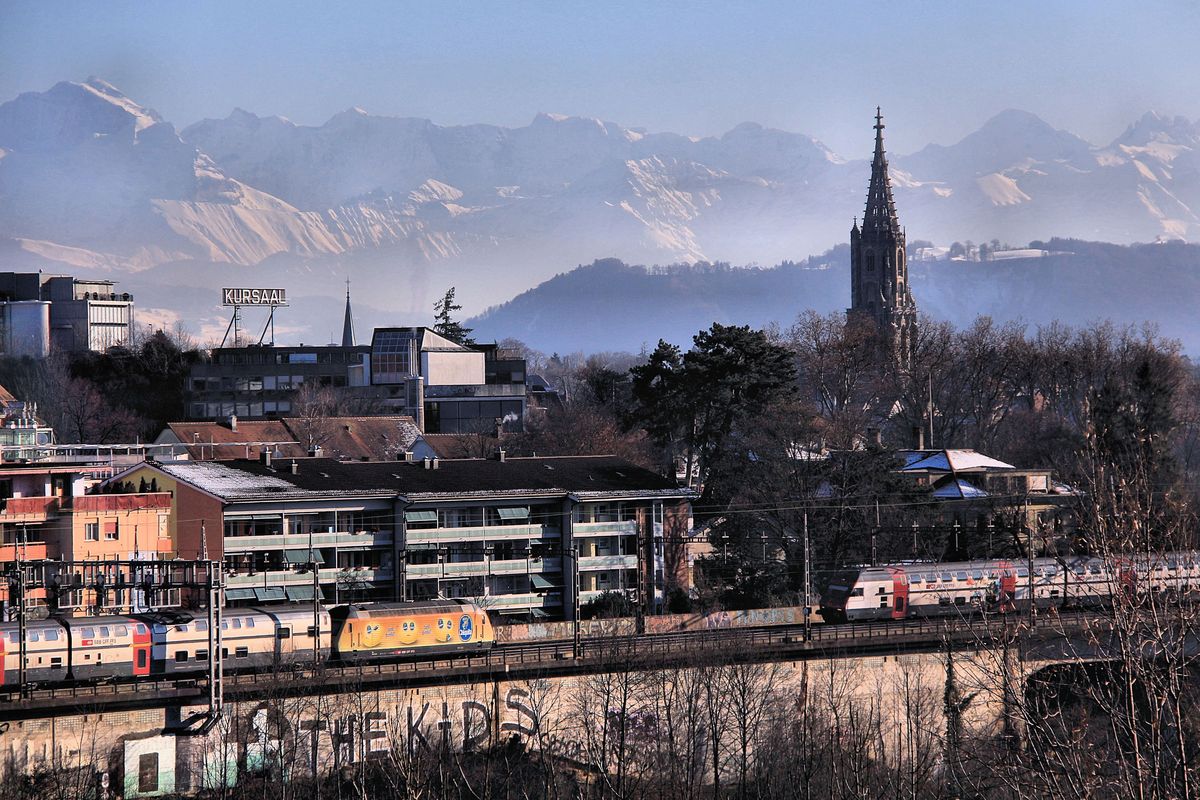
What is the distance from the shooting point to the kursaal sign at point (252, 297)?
147 m

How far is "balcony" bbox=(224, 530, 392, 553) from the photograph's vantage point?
62812mm

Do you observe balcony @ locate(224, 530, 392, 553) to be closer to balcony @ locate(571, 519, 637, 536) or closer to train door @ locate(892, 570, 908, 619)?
balcony @ locate(571, 519, 637, 536)

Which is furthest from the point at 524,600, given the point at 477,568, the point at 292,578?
the point at 292,578

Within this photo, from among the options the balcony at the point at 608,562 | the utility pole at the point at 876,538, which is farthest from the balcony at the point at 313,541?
the utility pole at the point at 876,538

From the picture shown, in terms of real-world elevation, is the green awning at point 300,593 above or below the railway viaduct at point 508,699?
above

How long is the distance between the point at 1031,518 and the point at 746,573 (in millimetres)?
18406

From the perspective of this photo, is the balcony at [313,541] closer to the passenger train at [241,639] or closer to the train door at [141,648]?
the passenger train at [241,639]

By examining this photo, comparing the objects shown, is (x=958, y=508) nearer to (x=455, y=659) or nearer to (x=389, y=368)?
(x=455, y=659)

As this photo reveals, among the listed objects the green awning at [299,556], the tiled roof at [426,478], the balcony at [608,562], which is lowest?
the balcony at [608,562]

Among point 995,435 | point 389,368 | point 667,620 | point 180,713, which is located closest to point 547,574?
Result: point 667,620

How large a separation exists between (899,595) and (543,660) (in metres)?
18.4

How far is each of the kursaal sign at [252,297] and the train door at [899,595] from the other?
92.6 meters

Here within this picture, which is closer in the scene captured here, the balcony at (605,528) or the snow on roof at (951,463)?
the balcony at (605,528)

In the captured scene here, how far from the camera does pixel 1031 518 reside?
8144 centimetres
